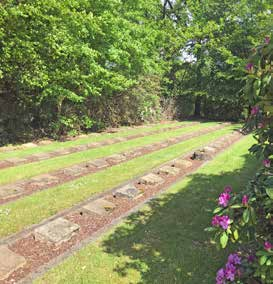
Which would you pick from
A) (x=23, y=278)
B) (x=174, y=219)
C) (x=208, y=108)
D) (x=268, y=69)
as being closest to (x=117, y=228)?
(x=174, y=219)

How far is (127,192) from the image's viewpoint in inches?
198

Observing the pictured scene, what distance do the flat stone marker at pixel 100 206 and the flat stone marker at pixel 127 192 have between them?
0.38 m

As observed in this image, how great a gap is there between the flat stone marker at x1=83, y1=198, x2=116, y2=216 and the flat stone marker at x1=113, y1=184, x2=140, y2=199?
0.38 metres

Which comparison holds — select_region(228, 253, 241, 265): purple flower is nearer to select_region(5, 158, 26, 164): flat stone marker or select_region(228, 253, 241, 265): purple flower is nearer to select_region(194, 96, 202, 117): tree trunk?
select_region(5, 158, 26, 164): flat stone marker

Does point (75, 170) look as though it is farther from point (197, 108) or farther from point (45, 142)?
point (197, 108)

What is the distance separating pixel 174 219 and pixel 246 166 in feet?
12.4

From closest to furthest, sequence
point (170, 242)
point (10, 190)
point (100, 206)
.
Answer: point (170, 242), point (100, 206), point (10, 190)

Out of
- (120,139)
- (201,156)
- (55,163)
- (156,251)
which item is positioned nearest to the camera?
(156,251)

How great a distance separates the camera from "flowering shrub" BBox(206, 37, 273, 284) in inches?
73.6

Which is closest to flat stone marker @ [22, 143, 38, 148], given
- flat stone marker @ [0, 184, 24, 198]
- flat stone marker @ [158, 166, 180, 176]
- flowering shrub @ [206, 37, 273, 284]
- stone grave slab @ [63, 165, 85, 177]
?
stone grave slab @ [63, 165, 85, 177]

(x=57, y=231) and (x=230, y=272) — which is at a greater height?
(x=230, y=272)

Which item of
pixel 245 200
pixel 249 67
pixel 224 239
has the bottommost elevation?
pixel 224 239

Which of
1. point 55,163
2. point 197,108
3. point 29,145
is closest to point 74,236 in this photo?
point 55,163

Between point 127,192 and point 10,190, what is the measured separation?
2222 millimetres
